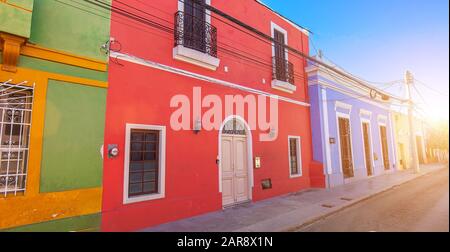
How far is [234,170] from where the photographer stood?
8.14 metres

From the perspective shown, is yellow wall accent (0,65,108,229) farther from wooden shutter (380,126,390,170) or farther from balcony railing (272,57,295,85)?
wooden shutter (380,126,390,170)

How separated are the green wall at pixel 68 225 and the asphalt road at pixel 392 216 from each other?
15.3 feet

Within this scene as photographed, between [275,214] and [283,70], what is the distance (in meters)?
6.16

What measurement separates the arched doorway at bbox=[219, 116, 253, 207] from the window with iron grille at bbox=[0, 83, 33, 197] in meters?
4.74

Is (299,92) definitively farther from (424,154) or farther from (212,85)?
(424,154)

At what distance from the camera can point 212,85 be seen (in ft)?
25.1

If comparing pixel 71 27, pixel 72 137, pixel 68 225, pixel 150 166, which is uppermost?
pixel 71 27

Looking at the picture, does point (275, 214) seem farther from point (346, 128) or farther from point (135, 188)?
point (346, 128)

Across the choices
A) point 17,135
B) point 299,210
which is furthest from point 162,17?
point 299,210

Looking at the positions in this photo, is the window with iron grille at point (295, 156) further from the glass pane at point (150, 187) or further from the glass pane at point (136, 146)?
the glass pane at point (136, 146)

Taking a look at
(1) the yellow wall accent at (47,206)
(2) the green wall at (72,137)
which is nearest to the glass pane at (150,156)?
(2) the green wall at (72,137)

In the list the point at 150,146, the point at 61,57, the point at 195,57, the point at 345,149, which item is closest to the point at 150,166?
the point at 150,146

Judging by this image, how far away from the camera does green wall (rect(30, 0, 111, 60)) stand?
479cm

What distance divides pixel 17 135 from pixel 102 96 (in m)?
1.67
